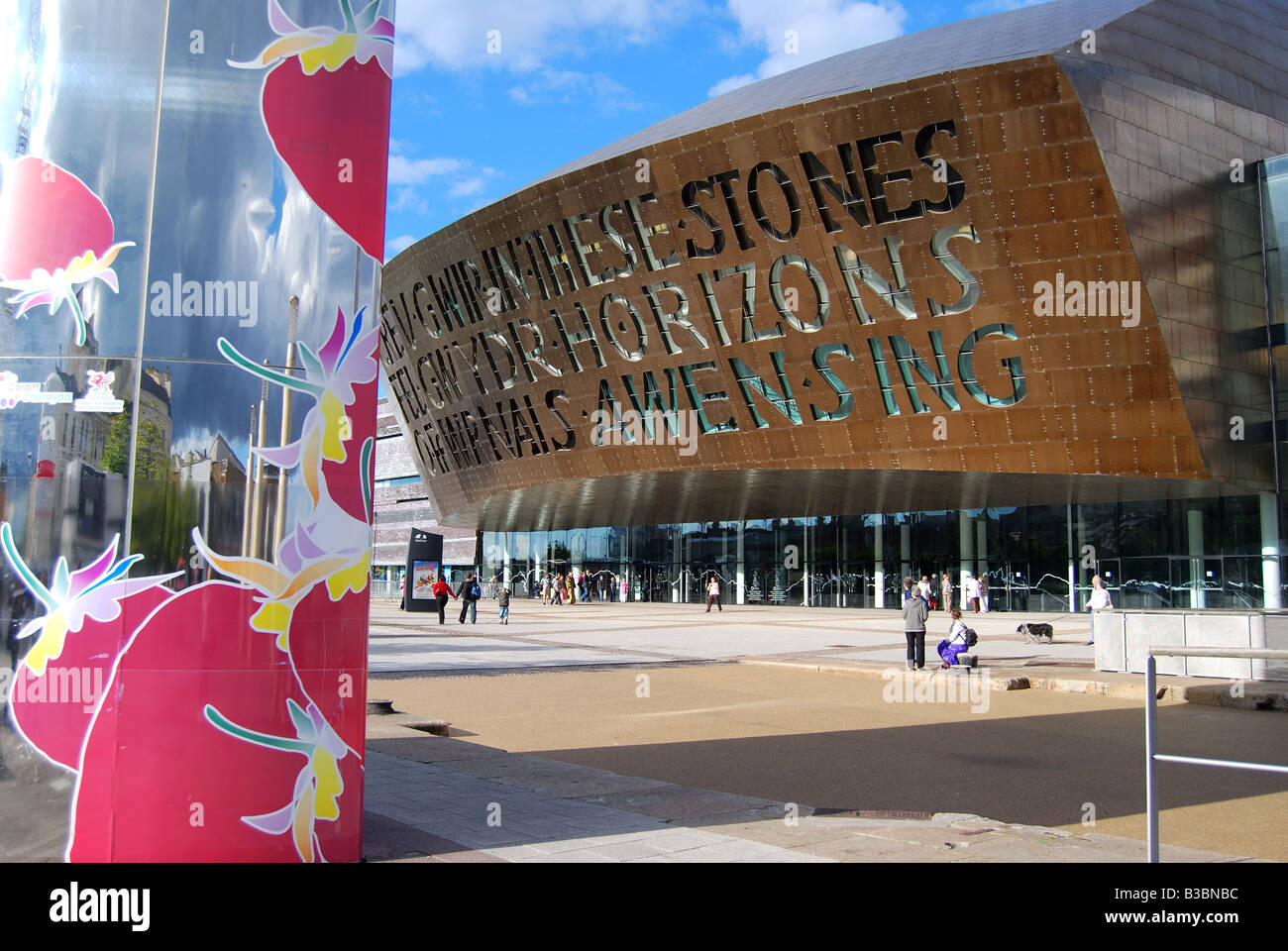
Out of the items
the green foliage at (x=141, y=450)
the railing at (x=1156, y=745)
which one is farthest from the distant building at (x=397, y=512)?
the railing at (x=1156, y=745)

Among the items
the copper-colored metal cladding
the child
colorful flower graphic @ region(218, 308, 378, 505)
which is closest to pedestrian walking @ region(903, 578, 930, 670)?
the child

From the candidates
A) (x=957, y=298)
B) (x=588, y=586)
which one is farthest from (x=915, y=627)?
(x=588, y=586)

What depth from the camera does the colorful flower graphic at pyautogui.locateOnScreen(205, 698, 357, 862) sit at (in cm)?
533

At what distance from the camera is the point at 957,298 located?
100 ft

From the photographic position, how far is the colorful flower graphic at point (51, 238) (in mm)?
5543

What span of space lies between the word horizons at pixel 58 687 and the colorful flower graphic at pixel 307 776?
1.94 ft

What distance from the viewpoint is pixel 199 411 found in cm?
555

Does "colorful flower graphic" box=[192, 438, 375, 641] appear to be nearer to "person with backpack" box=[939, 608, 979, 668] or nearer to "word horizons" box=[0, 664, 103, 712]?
"word horizons" box=[0, 664, 103, 712]

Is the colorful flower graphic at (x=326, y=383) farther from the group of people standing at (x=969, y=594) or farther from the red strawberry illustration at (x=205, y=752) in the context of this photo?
the group of people standing at (x=969, y=594)

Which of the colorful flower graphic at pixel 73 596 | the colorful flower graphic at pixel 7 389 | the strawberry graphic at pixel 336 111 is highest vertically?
the strawberry graphic at pixel 336 111
